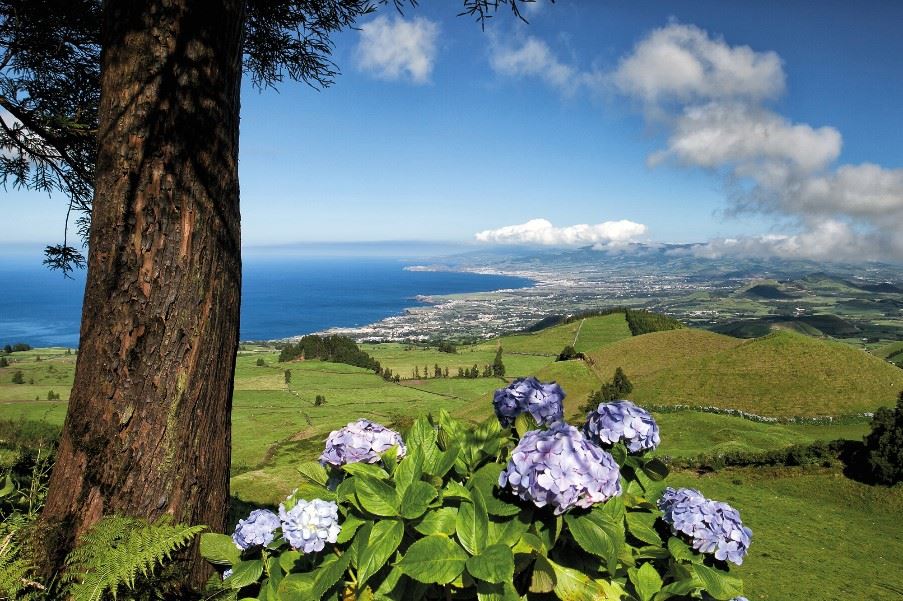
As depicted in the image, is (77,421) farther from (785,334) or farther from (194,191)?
(785,334)

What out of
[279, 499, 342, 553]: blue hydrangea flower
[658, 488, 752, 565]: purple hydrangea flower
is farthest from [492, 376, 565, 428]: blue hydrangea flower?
[279, 499, 342, 553]: blue hydrangea flower

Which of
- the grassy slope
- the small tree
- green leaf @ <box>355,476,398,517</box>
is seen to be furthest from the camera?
the grassy slope

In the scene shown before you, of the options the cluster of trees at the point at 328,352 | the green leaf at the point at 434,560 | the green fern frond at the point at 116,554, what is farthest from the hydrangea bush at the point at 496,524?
the cluster of trees at the point at 328,352

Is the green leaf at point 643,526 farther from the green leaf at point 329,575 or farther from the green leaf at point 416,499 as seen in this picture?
the green leaf at point 329,575

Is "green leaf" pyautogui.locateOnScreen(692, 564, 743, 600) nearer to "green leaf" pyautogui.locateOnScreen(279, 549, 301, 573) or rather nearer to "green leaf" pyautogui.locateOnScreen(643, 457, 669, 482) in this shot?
"green leaf" pyautogui.locateOnScreen(643, 457, 669, 482)

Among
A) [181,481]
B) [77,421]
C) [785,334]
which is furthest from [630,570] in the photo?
[785,334]

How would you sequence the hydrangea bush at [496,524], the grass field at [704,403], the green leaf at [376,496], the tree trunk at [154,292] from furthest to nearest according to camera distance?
the grass field at [704,403]
the tree trunk at [154,292]
the green leaf at [376,496]
the hydrangea bush at [496,524]

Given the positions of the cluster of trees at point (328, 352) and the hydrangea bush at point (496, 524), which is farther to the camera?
the cluster of trees at point (328, 352)
